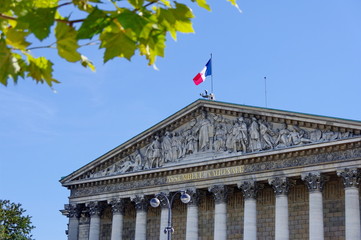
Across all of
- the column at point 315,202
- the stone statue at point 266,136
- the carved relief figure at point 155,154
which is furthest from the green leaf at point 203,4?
the carved relief figure at point 155,154

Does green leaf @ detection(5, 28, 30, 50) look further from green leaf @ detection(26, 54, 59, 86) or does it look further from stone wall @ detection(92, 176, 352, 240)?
stone wall @ detection(92, 176, 352, 240)

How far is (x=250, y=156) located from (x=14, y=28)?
2788 centimetres

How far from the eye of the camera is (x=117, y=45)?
3.77 metres

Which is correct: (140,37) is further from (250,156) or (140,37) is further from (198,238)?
(198,238)

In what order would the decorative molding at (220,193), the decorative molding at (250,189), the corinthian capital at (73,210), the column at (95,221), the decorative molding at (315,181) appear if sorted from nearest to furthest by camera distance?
the decorative molding at (315,181) → the decorative molding at (250,189) → the decorative molding at (220,193) → the column at (95,221) → the corinthian capital at (73,210)

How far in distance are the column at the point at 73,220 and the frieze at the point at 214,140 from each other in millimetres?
2193

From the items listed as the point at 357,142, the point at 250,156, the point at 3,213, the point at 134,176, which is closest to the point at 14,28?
the point at 357,142

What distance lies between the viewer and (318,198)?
29016 mm

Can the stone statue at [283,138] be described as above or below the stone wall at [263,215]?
above

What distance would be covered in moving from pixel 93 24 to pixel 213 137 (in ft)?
98.9

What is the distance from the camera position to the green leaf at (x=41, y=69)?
4.28 m

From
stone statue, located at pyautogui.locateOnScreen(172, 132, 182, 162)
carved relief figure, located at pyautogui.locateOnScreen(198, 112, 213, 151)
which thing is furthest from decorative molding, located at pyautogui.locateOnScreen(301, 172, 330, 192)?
stone statue, located at pyautogui.locateOnScreen(172, 132, 182, 162)

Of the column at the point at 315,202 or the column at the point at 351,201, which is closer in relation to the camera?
the column at the point at 351,201

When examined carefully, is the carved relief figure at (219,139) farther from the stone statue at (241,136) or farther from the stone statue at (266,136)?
the stone statue at (266,136)
